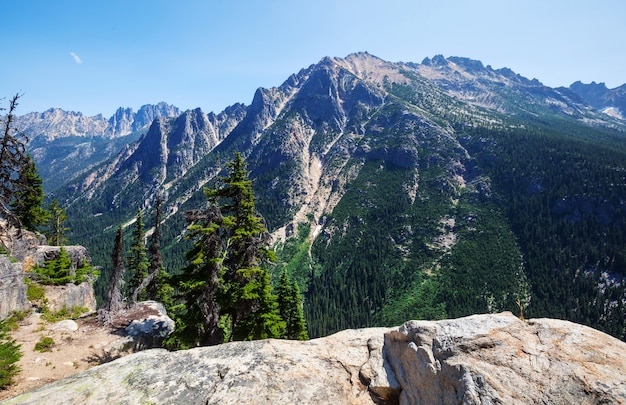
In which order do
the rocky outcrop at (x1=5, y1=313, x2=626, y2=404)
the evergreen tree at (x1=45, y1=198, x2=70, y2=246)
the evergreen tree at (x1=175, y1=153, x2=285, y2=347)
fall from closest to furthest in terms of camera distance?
the rocky outcrop at (x1=5, y1=313, x2=626, y2=404) < the evergreen tree at (x1=175, y1=153, x2=285, y2=347) < the evergreen tree at (x1=45, y1=198, x2=70, y2=246)

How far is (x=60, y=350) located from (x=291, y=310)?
77.3 ft

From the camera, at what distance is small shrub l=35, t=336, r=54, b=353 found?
777 inches


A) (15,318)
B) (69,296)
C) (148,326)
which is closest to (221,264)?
(148,326)

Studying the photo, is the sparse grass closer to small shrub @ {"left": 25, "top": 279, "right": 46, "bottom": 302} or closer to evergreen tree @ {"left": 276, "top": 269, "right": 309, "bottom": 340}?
small shrub @ {"left": 25, "top": 279, "right": 46, "bottom": 302}

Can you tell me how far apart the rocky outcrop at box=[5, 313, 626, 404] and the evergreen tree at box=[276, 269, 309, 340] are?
92.2ft

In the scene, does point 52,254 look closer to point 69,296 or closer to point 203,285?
A: point 69,296

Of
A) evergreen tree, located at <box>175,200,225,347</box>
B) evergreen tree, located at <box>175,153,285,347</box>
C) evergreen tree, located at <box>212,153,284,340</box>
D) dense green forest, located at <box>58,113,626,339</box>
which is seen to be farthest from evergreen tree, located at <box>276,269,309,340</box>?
dense green forest, located at <box>58,113,626,339</box>

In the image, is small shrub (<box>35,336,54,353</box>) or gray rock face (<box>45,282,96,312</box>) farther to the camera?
gray rock face (<box>45,282,96,312</box>)

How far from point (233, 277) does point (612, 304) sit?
604 feet

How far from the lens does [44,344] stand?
65.9 ft

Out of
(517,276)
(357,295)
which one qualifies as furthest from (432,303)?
(517,276)

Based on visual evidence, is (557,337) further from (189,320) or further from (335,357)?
(189,320)

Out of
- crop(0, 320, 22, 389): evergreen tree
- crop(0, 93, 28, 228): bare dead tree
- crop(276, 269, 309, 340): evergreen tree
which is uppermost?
crop(0, 93, 28, 228): bare dead tree

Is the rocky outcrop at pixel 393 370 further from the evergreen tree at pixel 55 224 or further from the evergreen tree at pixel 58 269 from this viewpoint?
the evergreen tree at pixel 55 224
